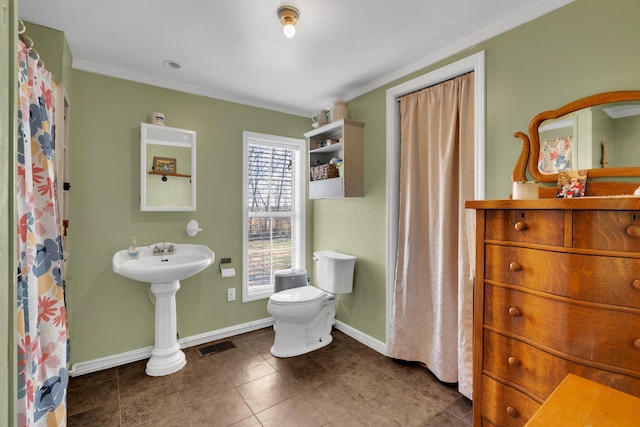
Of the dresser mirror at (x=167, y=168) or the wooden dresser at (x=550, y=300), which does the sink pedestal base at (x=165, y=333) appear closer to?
the dresser mirror at (x=167, y=168)

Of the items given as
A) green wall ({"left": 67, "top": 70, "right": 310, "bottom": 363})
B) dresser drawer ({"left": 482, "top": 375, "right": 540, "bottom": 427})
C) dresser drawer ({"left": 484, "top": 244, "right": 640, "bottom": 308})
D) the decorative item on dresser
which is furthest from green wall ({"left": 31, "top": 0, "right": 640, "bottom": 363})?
dresser drawer ({"left": 482, "top": 375, "right": 540, "bottom": 427})

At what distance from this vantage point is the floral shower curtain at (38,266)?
111cm

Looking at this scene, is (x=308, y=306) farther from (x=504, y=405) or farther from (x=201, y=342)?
(x=504, y=405)

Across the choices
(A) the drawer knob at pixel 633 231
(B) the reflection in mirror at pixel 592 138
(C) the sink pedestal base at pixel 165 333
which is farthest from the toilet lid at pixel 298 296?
(A) the drawer knob at pixel 633 231

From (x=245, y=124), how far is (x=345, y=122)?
104cm

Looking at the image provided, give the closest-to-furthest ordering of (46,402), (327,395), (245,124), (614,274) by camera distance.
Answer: (614,274), (46,402), (327,395), (245,124)

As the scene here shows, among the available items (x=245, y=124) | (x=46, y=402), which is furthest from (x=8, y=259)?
(x=245, y=124)

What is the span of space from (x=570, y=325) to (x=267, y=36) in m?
2.18

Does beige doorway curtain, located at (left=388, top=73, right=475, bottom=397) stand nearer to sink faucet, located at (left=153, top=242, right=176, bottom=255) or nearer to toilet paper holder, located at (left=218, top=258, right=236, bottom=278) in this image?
toilet paper holder, located at (left=218, top=258, right=236, bottom=278)

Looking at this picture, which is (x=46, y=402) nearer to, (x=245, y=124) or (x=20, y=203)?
(x=20, y=203)

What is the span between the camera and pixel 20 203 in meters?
1.11

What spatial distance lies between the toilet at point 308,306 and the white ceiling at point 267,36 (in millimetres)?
→ 1691

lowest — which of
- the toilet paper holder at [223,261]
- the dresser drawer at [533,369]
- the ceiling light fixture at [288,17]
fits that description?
the dresser drawer at [533,369]

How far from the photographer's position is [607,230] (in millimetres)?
1045
